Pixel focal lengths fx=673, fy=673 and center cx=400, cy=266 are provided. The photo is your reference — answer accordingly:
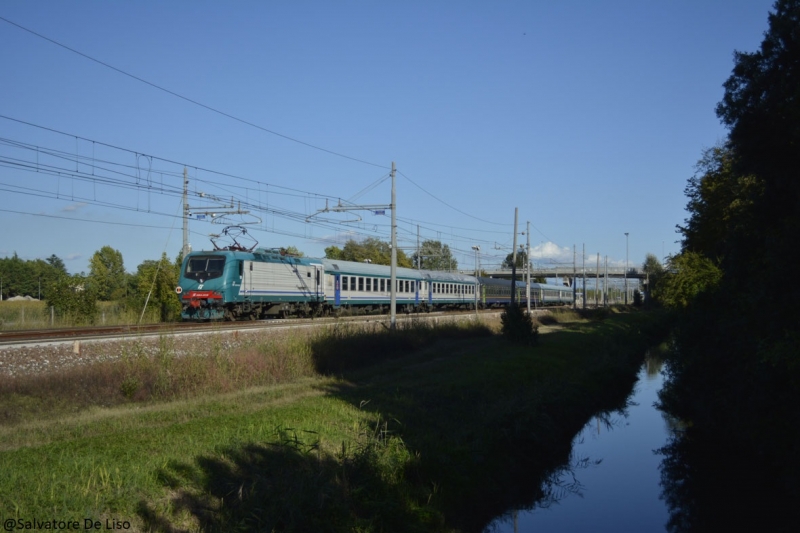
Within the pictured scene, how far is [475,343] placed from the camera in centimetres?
3044

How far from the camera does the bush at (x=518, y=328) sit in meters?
28.4

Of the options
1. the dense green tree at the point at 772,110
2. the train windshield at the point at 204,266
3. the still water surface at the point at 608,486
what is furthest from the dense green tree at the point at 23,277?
the dense green tree at the point at 772,110

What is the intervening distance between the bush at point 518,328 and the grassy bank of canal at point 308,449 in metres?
6.34

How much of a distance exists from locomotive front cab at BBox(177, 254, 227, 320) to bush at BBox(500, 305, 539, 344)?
13120 mm

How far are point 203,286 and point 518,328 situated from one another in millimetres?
14609

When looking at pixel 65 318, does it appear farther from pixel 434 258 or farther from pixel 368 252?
pixel 434 258

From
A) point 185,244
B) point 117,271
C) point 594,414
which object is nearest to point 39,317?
point 185,244

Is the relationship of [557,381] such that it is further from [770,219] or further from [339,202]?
[339,202]

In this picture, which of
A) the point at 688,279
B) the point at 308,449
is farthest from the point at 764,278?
the point at 688,279

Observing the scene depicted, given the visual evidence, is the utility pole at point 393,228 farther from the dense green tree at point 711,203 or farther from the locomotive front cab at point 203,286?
the dense green tree at point 711,203

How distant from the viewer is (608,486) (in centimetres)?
1484

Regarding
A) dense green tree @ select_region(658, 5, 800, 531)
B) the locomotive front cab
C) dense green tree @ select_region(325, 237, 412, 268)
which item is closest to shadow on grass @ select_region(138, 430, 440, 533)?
dense green tree @ select_region(658, 5, 800, 531)

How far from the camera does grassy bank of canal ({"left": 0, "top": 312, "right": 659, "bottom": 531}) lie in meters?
7.93

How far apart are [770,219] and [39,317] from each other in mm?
32715
